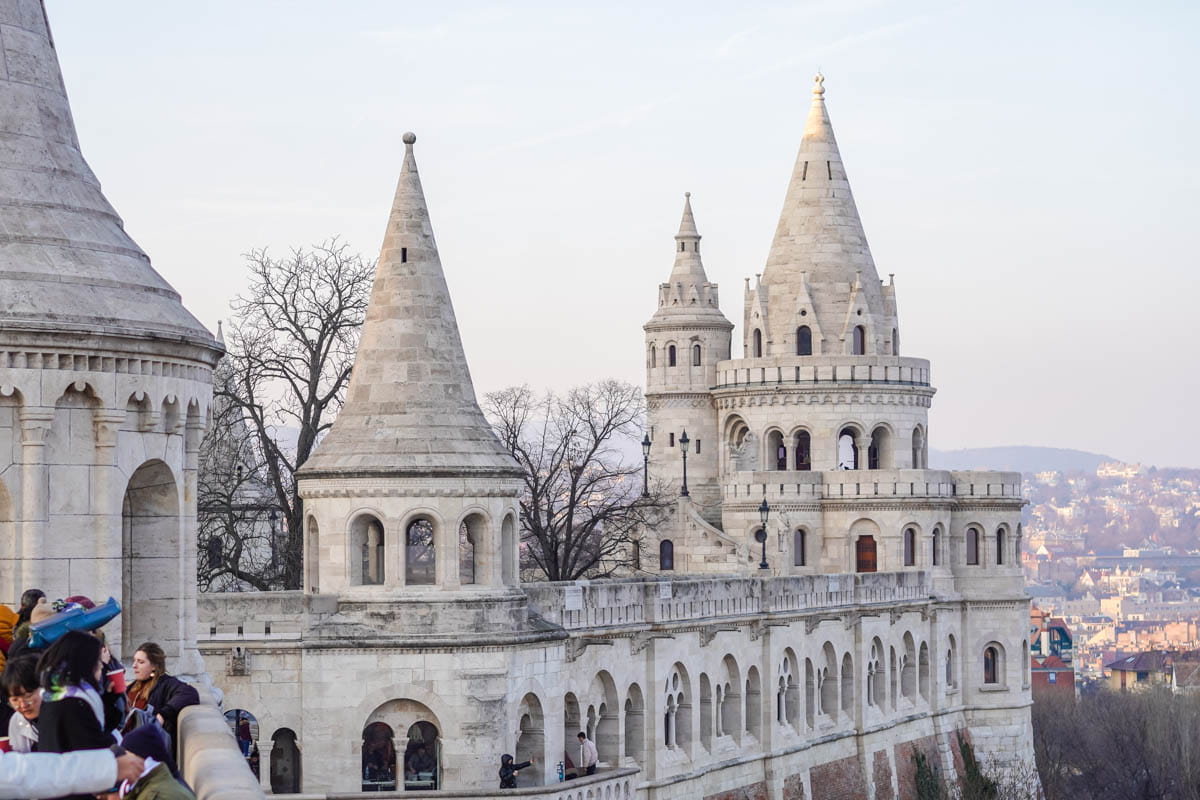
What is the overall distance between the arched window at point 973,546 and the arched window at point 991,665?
2188mm

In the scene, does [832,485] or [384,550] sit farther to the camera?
[832,485]

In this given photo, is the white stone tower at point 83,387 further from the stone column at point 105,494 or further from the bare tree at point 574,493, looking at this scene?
the bare tree at point 574,493

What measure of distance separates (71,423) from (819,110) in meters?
44.9

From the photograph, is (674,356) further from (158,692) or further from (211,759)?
(211,759)

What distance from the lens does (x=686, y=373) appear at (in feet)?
194

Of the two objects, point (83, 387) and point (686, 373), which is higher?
point (686, 373)

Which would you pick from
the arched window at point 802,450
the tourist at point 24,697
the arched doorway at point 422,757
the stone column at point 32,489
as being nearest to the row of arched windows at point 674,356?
the arched window at point 802,450

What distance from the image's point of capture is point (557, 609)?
109 feet

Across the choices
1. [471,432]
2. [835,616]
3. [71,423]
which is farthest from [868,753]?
[71,423]

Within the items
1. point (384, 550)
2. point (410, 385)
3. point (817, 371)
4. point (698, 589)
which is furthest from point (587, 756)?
point (817, 371)

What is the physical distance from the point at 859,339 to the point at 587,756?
26.2 meters

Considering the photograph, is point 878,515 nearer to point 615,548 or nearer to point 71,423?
point 615,548

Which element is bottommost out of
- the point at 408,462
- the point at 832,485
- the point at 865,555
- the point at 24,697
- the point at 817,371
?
the point at 24,697

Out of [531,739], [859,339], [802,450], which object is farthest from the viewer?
[802,450]
